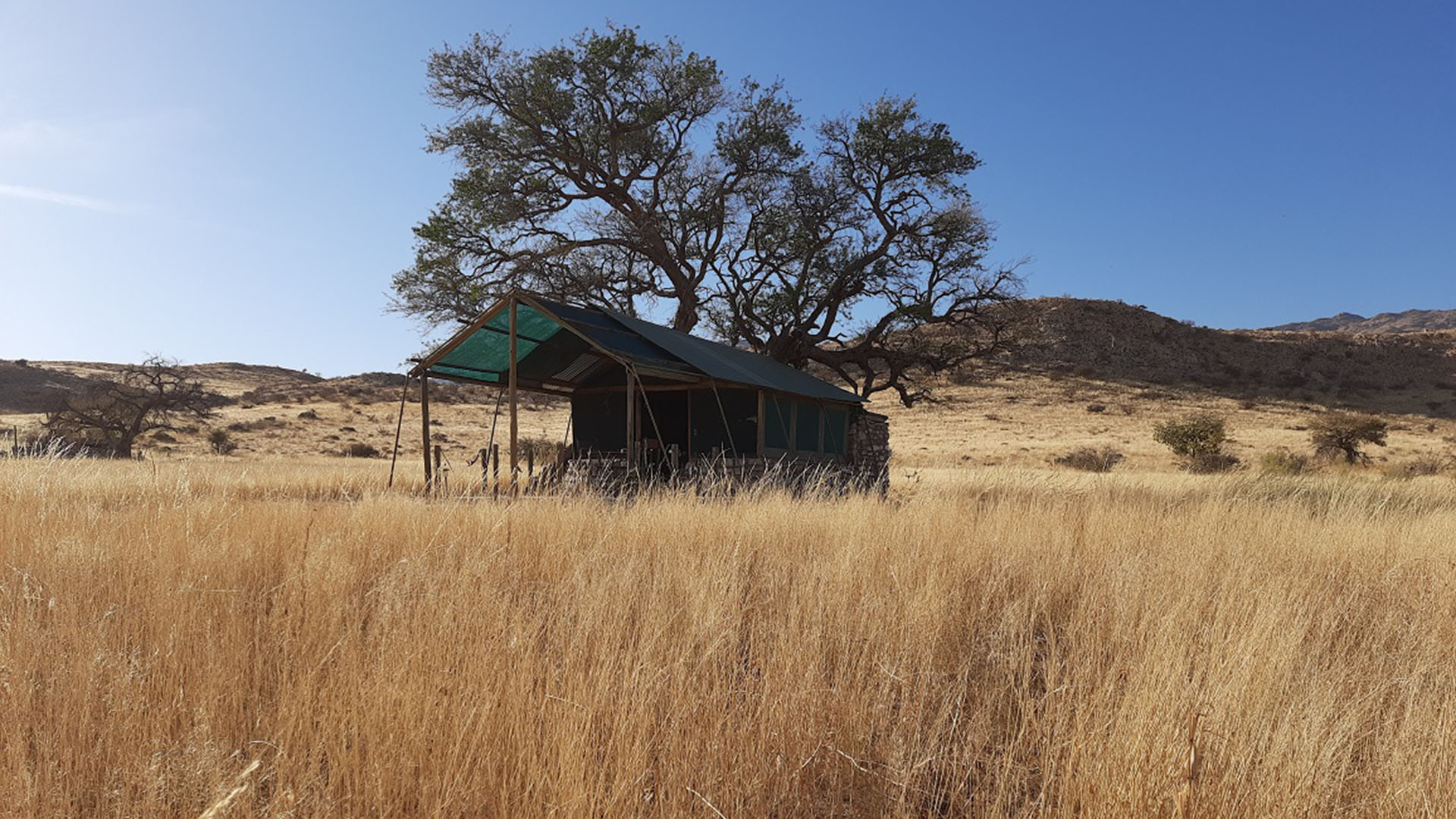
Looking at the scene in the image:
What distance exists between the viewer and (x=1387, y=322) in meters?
141

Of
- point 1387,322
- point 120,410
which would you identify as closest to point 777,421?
point 120,410

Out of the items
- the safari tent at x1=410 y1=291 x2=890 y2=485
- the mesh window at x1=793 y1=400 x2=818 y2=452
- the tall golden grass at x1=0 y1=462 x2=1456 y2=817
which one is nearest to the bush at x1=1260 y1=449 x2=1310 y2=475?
the safari tent at x1=410 y1=291 x2=890 y2=485

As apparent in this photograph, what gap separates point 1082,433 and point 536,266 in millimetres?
31561

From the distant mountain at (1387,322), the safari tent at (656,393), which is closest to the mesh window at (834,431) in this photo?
the safari tent at (656,393)

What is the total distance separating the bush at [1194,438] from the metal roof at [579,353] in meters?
19.3

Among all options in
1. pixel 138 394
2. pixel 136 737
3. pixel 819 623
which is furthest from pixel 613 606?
pixel 138 394

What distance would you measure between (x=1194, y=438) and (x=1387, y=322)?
487 ft

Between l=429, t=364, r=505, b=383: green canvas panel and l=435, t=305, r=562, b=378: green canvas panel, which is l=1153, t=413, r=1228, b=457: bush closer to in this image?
l=435, t=305, r=562, b=378: green canvas panel

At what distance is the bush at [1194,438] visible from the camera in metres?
30.5

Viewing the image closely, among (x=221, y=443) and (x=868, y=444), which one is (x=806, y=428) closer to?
(x=868, y=444)

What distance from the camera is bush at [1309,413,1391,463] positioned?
29.8 metres

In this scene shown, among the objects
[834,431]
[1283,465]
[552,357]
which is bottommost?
[1283,465]

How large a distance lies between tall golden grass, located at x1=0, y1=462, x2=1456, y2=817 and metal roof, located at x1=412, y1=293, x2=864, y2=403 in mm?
7600

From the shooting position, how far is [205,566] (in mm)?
→ 4512
